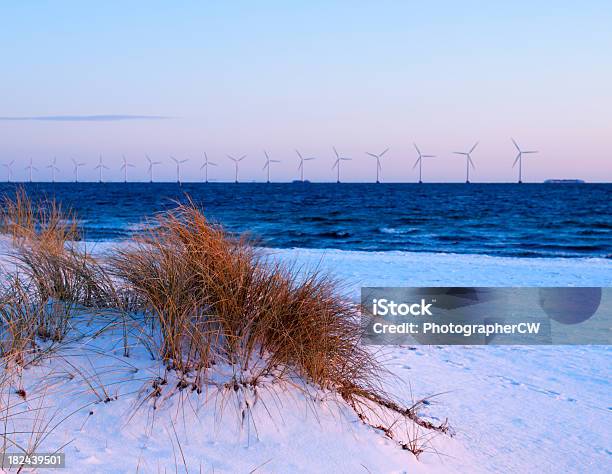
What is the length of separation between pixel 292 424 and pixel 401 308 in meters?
6.73

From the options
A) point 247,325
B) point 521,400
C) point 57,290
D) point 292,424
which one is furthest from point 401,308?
point 292,424

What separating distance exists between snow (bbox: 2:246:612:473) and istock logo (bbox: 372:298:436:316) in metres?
3.39

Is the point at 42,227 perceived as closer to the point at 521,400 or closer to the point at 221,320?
the point at 221,320

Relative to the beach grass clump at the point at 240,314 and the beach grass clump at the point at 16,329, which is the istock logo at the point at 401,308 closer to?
the beach grass clump at the point at 240,314

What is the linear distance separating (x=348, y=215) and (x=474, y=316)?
3183cm

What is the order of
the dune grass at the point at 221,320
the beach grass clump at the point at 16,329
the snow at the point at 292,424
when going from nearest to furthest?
1. the snow at the point at 292,424
2. the beach grass clump at the point at 16,329
3. the dune grass at the point at 221,320

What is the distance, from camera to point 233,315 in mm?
4203

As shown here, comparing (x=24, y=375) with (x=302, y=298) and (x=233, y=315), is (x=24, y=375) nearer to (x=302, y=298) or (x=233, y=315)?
(x=233, y=315)

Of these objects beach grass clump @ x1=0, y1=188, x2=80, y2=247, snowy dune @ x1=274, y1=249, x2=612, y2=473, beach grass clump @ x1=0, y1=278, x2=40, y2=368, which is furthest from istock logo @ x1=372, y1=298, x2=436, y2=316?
beach grass clump @ x1=0, y1=278, x2=40, y2=368

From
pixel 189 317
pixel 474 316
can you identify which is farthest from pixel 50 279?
pixel 474 316

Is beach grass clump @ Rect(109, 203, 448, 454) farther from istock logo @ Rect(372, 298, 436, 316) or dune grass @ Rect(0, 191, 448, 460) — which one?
istock logo @ Rect(372, 298, 436, 316)

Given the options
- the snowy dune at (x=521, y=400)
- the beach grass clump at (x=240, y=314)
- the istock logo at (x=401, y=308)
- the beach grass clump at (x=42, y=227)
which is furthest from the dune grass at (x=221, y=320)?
the istock logo at (x=401, y=308)

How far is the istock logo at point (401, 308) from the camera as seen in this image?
31.7 ft

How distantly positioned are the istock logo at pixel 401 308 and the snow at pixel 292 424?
3394mm
